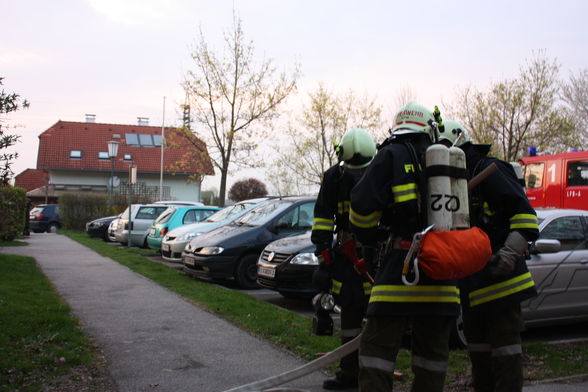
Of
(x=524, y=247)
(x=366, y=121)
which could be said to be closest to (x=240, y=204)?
(x=524, y=247)

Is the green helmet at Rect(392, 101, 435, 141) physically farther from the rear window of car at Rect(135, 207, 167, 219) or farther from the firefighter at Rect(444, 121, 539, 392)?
the rear window of car at Rect(135, 207, 167, 219)

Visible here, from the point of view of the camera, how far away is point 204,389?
451 cm

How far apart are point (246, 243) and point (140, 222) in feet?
33.5

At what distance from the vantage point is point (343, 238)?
4.43 m

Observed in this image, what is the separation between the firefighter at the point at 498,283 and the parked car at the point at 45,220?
31.3 meters

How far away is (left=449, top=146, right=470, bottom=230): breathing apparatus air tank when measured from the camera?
3100 millimetres

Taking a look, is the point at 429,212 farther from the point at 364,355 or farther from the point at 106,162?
the point at 106,162

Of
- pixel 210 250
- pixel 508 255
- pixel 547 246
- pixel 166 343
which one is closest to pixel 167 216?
pixel 210 250

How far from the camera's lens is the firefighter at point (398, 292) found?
10.2 ft

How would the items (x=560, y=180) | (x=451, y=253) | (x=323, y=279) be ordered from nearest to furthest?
A: (x=451, y=253) < (x=323, y=279) < (x=560, y=180)

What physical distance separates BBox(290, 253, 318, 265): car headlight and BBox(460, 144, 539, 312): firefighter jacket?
14.2 ft

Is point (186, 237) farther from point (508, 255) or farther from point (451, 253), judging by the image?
point (451, 253)

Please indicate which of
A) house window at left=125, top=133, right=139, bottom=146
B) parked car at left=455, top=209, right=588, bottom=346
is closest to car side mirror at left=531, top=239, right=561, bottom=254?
parked car at left=455, top=209, right=588, bottom=346

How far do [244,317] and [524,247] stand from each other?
4327mm
